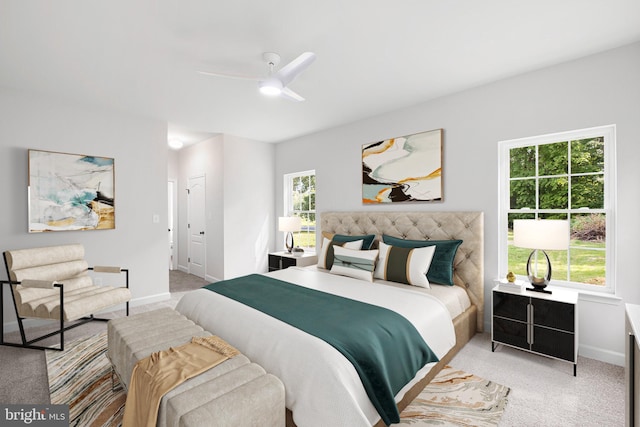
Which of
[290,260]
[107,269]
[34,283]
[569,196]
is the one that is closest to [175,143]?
[107,269]

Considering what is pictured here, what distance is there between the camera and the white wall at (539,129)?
8.02 ft

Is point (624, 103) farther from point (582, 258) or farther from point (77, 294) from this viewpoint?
point (77, 294)

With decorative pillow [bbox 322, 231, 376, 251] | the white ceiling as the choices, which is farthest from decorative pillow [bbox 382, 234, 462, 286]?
the white ceiling

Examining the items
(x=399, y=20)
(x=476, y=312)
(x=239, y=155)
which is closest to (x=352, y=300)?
(x=476, y=312)

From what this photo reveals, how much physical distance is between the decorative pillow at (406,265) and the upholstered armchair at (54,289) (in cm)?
286

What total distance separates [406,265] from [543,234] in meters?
1.19

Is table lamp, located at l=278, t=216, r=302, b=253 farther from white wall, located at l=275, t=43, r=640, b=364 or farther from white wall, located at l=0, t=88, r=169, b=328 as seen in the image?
white wall, located at l=0, t=88, r=169, b=328

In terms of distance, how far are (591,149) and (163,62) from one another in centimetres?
398

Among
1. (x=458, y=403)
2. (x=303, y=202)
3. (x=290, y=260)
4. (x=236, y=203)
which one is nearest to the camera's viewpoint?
(x=458, y=403)

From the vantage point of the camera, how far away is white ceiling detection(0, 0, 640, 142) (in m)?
2.00

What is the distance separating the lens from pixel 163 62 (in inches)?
106

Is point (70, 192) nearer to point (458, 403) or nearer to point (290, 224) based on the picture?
point (290, 224)

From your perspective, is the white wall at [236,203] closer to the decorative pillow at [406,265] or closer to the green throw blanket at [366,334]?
the green throw blanket at [366,334]

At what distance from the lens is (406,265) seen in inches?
119
